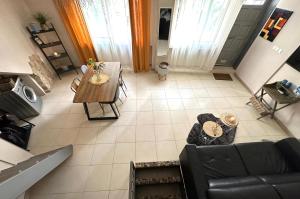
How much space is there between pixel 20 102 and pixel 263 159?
4070 millimetres

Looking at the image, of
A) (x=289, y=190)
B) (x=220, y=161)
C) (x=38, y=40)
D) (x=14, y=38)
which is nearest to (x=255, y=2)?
(x=220, y=161)

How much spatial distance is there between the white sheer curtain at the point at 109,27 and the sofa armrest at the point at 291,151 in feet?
11.5

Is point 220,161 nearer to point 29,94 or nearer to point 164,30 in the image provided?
point 164,30

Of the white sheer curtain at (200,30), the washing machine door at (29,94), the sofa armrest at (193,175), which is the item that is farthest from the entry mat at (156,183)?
the white sheer curtain at (200,30)

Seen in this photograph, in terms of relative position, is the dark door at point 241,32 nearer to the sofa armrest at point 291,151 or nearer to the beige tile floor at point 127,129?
the beige tile floor at point 127,129

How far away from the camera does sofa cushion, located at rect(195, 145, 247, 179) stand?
1.87m

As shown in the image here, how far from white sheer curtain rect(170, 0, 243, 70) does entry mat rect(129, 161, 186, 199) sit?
2.78 m

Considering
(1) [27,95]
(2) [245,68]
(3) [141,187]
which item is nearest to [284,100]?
(2) [245,68]

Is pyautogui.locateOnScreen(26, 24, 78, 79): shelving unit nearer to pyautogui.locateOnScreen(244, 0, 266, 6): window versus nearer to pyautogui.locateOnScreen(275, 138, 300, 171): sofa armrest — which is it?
pyautogui.locateOnScreen(244, 0, 266, 6): window

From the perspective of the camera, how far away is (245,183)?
61.4 inches

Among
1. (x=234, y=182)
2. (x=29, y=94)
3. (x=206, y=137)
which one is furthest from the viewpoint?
(x=29, y=94)

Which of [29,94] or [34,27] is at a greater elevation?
[34,27]

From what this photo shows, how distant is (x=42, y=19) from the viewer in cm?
309

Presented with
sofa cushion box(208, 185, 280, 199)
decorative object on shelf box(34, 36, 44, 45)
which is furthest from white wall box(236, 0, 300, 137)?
decorative object on shelf box(34, 36, 44, 45)
